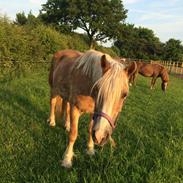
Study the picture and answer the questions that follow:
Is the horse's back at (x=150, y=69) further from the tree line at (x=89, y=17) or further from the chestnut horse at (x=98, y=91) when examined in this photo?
the tree line at (x=89, y=17)

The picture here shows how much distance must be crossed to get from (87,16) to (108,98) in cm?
5225

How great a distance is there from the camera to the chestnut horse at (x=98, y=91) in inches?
135

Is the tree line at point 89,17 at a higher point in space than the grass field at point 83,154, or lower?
higher

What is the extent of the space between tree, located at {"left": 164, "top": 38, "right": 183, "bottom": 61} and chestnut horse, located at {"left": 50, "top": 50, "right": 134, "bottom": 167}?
64.5 m

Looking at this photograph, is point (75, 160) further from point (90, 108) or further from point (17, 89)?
point (17, 89)

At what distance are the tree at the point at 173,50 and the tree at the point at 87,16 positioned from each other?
56.6 feet

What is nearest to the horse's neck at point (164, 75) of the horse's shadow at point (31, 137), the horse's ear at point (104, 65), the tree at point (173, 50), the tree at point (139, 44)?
the horse's shadow at point (31, 137)

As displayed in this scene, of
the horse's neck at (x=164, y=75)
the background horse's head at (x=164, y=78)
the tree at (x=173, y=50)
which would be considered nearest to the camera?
the background horse's head at (x=164, y=78)

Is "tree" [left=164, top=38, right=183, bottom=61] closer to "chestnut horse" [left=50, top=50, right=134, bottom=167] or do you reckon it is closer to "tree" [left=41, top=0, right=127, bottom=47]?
"tree" [left=41, top=0, right=127, bottom=47]

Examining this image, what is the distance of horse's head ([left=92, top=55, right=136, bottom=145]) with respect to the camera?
134 inches

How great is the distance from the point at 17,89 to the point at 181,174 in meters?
6.73

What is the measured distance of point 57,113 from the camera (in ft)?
21.1

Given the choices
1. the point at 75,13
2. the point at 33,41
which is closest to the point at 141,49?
the point at 75,13

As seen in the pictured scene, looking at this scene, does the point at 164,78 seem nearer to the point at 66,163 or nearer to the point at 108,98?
the point at 66,163
